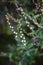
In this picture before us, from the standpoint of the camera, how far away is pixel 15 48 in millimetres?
3059

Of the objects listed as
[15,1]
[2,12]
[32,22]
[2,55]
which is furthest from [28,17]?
[2,55]

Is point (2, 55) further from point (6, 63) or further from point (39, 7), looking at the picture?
point (39, 7)

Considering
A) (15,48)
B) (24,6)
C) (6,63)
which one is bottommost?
(6,63)

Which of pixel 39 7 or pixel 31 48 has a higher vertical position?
pixel 39 7

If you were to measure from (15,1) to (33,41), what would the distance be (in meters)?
0.48

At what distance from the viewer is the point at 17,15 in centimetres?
282

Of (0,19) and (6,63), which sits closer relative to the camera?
(0,19)

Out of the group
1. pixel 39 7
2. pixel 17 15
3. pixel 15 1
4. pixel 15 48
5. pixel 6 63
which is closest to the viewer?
pixel 39 7

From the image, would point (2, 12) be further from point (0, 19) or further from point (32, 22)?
point (32, 22)

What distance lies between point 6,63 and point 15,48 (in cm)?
36

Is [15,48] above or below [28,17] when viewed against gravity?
below

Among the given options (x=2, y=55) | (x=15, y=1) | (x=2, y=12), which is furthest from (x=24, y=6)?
(x=2, y=55)

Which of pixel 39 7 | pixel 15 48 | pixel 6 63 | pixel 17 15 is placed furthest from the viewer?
pixel 6 63

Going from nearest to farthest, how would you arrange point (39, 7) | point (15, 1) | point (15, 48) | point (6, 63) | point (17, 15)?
1. point (39, 7)
2. point (15, 1)
3. point (17, 15)
4. point (15, 48)
5. point (6, 63)
